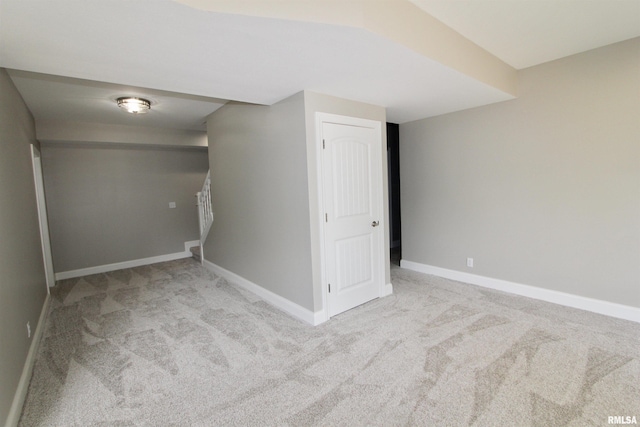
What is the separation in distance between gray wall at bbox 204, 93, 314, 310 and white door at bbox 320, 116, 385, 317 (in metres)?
0.26

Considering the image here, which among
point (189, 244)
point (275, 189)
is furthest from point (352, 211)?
point (189, 244)

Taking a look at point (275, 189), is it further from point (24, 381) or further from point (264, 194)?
point (24, 381)

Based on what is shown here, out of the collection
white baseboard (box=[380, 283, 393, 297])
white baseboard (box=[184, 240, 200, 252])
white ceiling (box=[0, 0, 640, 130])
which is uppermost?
white ceiling (box=[0, 0, 640, 130])

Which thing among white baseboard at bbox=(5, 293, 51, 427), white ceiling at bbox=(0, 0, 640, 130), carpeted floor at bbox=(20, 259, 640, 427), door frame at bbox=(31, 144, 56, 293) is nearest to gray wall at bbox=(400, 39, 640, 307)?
white ceiling at bbox=(0, 0, 640, 130)

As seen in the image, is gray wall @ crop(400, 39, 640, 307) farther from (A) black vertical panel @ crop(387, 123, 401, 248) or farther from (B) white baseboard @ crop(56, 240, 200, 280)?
(B) white baseboard @ crop(56, 240, 200, 280)

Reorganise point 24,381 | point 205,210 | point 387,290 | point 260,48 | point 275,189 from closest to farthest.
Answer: point 260,48 → point 24,381 → point 275,189 → point 387,290 → point 205,210

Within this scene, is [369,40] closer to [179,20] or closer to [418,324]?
[179,20]

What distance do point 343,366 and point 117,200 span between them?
17.1ft

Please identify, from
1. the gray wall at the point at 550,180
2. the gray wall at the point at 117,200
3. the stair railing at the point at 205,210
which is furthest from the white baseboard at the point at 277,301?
the gray wall at the point at 550,180

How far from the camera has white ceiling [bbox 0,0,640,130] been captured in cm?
157

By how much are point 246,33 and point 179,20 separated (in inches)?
13.7

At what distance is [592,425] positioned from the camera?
5.52 feet

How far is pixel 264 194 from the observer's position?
3533mm

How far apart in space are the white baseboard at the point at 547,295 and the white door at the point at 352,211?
123 centimetres
